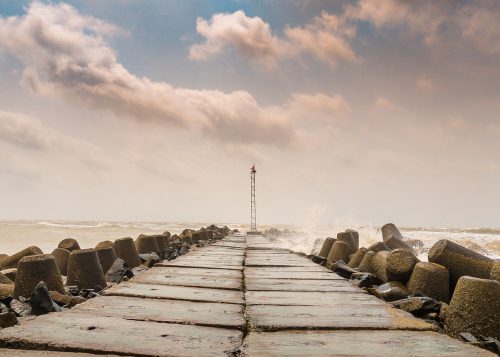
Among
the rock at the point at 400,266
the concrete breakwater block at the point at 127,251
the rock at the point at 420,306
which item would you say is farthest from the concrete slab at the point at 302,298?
the concrete breakwater block at the point at 127,251

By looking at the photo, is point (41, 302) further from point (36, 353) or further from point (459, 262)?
point (459, 262)

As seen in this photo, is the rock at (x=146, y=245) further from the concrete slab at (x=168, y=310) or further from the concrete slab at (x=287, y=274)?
the concrete slab at (x=168, y=310)

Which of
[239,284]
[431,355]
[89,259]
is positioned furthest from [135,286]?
[431,355]

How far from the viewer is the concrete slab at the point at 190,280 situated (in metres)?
3.62

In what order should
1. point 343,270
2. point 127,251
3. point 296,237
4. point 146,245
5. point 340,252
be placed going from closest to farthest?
point 343,270
point 127,251
point 340,252
point 146,245
point 296,237

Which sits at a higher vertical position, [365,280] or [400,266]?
[400,266]

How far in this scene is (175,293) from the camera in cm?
313

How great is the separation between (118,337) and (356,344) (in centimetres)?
111

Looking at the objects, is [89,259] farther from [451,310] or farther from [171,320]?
[451,310]

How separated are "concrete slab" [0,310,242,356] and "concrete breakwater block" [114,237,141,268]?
4273 millimetres

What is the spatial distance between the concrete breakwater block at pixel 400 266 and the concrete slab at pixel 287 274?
550 millimetres

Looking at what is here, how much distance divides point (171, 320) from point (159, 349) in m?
0.54

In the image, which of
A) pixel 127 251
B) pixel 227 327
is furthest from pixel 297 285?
pixel 127 251

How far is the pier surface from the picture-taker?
176 centimetres
